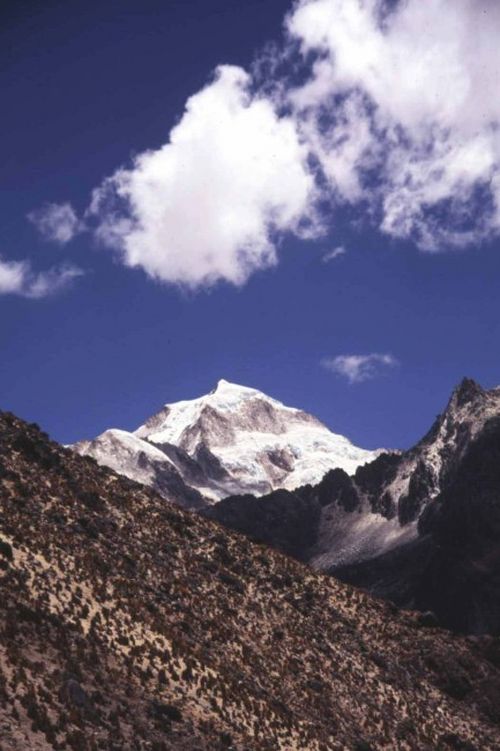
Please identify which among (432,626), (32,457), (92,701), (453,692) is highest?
(32,457)

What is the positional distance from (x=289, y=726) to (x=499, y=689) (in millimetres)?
29197

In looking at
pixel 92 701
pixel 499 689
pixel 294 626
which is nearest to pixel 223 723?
pixel 92 701

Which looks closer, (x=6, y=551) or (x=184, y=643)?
(x=6, y=551)

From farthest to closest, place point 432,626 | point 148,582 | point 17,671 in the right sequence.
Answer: point 432,626
point 148,582
point 17,671

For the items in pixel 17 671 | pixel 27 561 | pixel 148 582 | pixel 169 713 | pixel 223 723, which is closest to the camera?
pixel 17 671

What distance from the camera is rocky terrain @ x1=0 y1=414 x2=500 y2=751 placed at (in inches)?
1671

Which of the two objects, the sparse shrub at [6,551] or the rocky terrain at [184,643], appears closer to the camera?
the rocky terrain at [184,643]

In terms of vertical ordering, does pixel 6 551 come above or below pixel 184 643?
above

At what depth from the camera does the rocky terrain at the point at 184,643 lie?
4244cm

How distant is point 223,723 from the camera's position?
48156 millimetres

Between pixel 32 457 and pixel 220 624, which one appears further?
pixel 32 457

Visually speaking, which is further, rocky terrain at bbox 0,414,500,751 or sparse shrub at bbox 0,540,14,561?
sparse shrub at bbox 0,540,14,561

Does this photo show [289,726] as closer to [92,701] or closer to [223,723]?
[223,723]

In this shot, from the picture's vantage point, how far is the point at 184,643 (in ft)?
180
